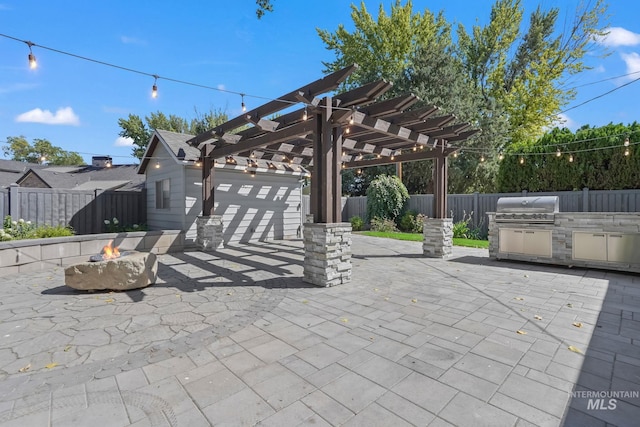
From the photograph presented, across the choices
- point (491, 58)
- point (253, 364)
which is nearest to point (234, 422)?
point (253, 364)

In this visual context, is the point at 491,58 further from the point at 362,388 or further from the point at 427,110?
the point at 362,388

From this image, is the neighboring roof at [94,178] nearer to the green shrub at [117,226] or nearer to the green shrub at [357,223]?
the green shrub at [117,226]

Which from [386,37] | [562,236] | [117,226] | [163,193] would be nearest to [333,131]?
[562,236]

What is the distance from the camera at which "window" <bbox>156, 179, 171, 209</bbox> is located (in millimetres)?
9953

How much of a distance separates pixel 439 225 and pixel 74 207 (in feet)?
34.7

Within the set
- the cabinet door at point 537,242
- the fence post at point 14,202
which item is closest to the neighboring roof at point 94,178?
the fence post at point 14,202

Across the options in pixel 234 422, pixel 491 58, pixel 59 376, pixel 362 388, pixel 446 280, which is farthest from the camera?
pixel 491 58

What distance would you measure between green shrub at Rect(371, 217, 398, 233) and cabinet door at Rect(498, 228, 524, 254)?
6.32 meters

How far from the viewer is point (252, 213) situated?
10570 mm

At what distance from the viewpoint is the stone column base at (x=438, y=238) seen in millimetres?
7426

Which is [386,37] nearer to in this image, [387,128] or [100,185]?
[387,128]

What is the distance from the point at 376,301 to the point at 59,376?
3.41 meters

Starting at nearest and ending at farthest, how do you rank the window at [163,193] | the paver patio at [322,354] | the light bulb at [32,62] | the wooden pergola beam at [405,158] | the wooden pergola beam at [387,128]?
the paver patio at [322,354] → the light bulb at [32,62] → the wooden pergola beam at [387,128] → the wooden pergola beam at [405,158] → the window at [163,193]

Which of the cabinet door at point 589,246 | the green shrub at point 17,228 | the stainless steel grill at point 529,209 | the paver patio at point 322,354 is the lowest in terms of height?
the paver patio at point 322,354
